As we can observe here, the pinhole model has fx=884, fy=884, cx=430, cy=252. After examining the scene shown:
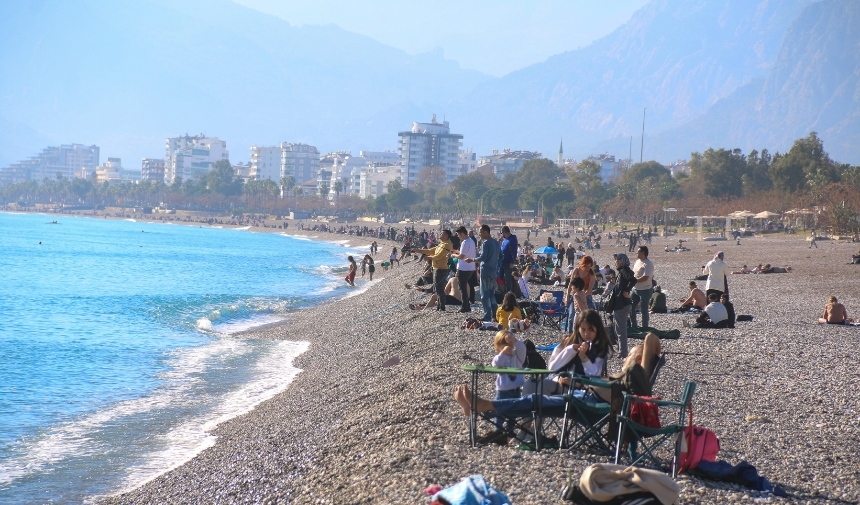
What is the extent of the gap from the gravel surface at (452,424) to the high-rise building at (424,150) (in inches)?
6573

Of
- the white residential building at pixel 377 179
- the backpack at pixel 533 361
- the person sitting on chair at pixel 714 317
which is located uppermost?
the white residential building at pixel 377 179

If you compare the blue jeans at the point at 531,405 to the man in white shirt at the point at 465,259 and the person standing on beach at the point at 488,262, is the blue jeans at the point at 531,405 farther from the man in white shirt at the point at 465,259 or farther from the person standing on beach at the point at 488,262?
the man in white shirt at the point at 465,259

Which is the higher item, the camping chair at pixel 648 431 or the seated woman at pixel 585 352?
the seated woman at pixel 585 352

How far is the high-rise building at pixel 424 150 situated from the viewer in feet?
601

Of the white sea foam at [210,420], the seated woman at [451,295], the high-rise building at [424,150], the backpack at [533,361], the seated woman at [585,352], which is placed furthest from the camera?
the high-rise building at [424,150]

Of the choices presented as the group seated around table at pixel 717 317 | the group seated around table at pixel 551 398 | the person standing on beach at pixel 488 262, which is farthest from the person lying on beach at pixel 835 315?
the group seated around table at pixel 551 398

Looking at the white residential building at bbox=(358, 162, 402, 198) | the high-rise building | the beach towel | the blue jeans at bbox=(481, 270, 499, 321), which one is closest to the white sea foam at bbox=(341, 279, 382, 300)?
the blue jeans at bbox=(481, 270, 499, 321)

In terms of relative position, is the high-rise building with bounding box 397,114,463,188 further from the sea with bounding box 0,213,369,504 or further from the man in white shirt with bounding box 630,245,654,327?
the man in white shirt with bounding box 630,245,654,327

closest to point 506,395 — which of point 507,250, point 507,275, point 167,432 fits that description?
point 167,432

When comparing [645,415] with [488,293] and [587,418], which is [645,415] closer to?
[587,418]

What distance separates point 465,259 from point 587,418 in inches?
273

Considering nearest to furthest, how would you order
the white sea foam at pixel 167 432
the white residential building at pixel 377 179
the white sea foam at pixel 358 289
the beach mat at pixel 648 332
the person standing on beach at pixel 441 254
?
the white sea foam at pixel 167 432, the beach mat at pixel 648 332, the person standing on beach at pixel 441 254, the white sea foam at pixel 358 289, the white residential building at pixel 377 179

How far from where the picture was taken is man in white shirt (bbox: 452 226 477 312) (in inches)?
518

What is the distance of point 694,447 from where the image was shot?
616 centimetres
